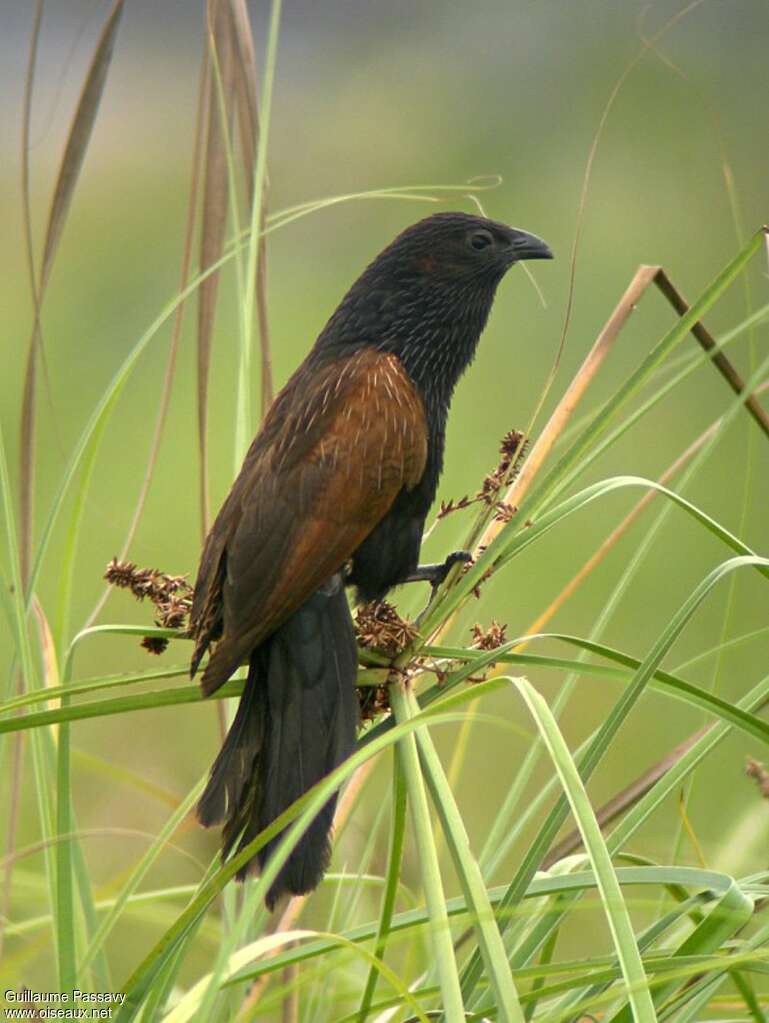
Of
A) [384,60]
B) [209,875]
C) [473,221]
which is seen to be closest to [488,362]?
[384,60]

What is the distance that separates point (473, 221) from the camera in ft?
7.01

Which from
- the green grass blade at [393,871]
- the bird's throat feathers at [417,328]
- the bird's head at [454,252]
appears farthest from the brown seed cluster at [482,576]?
the bird's head at [454,252]

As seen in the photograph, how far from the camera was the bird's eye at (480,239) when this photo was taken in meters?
2.14

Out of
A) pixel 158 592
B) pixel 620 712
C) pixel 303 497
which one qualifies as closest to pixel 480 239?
pixel 303 497

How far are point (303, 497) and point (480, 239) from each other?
0.69 metres

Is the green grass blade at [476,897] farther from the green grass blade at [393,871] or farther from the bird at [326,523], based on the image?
the bird at [326,523]

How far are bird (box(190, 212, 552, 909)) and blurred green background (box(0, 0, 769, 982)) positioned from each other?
40.5 inches

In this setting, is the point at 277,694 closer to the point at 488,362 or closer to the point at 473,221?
the point at 473,221

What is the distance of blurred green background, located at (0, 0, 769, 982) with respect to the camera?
4.05 metres

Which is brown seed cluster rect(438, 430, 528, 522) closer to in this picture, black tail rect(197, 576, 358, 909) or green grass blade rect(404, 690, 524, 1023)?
black tail rect(197, 576, 358, 909)

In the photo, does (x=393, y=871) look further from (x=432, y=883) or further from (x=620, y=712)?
(x=620, y=712)

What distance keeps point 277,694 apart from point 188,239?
546mm

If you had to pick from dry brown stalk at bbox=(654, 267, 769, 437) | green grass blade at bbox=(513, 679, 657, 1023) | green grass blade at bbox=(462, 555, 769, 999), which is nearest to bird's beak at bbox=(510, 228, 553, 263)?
dry brown stalk at bbox=(654, 267, 769, 437)

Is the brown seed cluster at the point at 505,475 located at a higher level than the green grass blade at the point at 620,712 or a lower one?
higher
